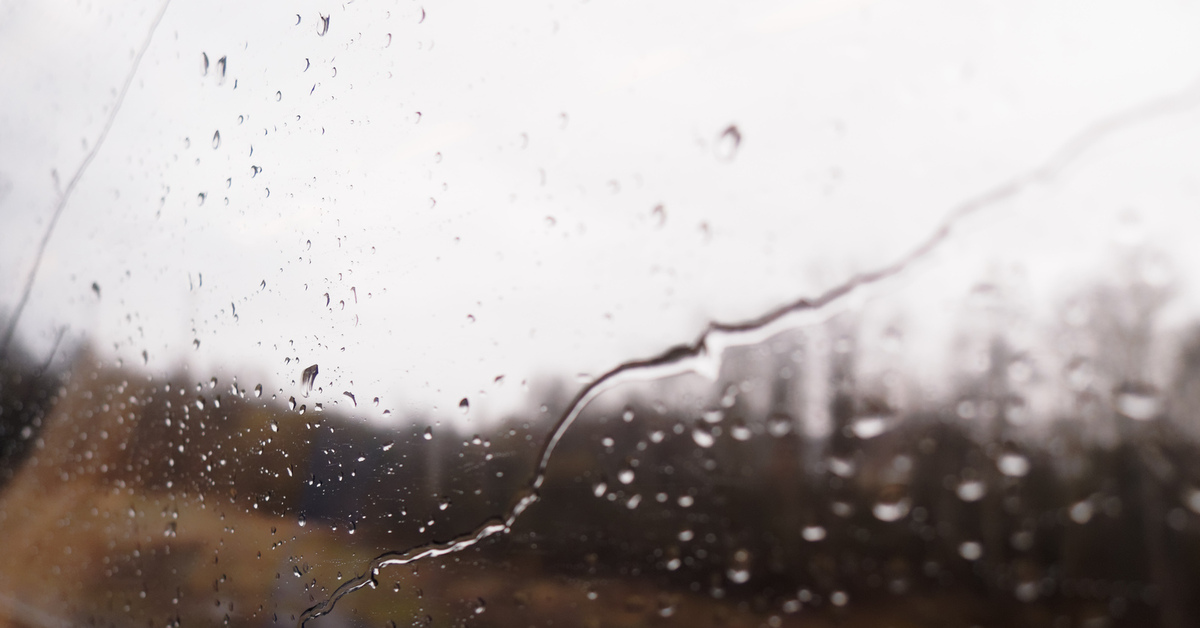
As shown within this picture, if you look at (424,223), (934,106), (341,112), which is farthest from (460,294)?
(934,106)

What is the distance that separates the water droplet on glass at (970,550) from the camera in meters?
0.34

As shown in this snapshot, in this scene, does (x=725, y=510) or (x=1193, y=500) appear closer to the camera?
(x=1193, y=500)

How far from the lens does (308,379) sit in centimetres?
71

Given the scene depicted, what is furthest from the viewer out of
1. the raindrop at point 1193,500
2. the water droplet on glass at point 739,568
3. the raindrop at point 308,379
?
the raindrop at point 308,379

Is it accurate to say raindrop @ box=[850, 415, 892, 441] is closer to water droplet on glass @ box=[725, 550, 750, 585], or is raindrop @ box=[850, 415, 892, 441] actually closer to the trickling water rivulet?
the trickling water rivulet

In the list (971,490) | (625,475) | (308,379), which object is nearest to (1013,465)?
(971,490)

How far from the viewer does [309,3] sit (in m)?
0.78

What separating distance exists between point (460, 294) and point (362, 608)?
30cm

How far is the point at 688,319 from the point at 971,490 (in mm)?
205

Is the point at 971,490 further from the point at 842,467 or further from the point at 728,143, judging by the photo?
the point at 728,143

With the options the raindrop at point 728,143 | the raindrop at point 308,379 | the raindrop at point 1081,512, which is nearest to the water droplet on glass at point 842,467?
the raindrop at point 1081,512

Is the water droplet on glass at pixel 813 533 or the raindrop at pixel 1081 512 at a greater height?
the raindrop at pixel 1081 512

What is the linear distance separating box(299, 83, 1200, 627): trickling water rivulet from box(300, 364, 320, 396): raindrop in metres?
0.18

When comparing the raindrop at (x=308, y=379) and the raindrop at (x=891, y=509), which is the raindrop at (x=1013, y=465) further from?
the raindrop at (x=308, y=379)
